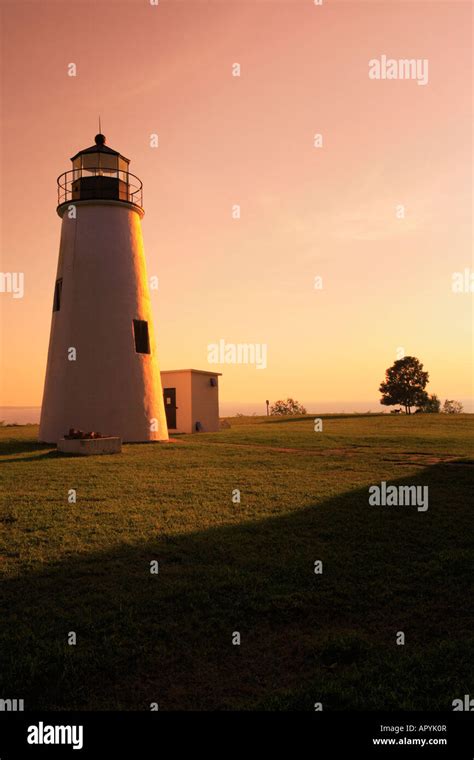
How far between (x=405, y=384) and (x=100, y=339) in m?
46.4

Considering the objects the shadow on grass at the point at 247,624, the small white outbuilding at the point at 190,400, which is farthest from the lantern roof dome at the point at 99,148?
the shadow on grass at the point at 247,624

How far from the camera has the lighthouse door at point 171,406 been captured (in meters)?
31.1

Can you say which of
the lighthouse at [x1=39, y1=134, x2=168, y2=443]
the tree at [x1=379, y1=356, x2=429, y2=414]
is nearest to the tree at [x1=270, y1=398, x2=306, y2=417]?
the tree at [x1=379, y1=356, x2=429, y2=414]

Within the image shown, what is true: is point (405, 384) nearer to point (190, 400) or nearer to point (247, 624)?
point (190, 400)

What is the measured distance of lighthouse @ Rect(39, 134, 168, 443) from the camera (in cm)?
2186

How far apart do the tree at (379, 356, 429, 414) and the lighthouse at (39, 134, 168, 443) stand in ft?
140

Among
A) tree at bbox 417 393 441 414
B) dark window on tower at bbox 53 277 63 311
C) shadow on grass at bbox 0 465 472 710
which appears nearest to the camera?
shadow on grass at bbox 0 465 472 710

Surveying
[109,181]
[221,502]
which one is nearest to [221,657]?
[221,502]

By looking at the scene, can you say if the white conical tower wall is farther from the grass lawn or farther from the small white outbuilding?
the grass lawn

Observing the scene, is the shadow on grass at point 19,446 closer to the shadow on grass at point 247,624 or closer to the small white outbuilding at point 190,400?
the small white outbuilding at point 190,400

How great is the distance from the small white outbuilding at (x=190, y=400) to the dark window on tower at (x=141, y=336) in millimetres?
7151

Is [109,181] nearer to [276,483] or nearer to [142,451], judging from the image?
[142,451]

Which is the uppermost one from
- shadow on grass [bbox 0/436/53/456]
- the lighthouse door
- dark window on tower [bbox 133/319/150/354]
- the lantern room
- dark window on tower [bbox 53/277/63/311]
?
the lantern room

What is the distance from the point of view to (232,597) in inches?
240
